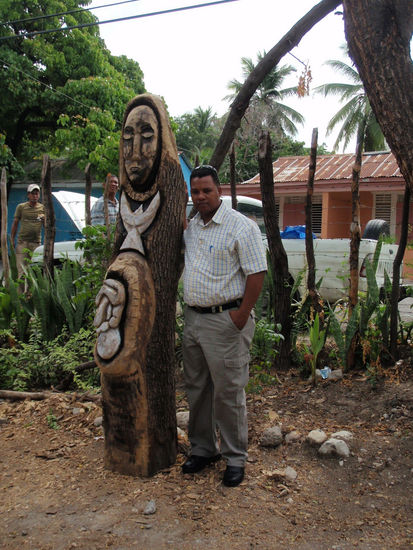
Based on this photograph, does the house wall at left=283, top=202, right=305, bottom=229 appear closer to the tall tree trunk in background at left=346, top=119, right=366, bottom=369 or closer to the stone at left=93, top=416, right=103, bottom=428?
the tall tree trunk in background at left=346, top=119, right=366, bottom=369

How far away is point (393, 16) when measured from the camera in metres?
3.19

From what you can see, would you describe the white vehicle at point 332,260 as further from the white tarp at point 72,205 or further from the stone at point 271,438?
→ the stone at point 271,438

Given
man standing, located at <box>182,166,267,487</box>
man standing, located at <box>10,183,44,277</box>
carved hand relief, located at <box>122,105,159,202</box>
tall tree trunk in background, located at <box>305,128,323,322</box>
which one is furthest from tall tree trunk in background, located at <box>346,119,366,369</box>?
man standing, located at <box>10,183,44,277</box>

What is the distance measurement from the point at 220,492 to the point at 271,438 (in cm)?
69

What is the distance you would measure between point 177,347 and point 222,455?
1.77 meters

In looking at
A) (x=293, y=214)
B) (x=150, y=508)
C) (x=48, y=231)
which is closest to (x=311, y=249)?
(x=150, y=508)

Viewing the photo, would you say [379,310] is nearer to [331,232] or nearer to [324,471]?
[324,471]

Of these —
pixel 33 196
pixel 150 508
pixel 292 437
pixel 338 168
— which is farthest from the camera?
pixel 338 168

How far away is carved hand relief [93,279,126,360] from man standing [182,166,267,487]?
1.28 feet

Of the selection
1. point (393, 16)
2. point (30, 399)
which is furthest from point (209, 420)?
point (393, 16)

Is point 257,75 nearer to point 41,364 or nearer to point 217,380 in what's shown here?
point 217,380

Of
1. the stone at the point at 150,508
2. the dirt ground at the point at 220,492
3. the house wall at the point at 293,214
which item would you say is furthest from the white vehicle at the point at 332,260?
the house wall at the point at 293,214

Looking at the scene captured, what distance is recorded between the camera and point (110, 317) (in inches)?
118

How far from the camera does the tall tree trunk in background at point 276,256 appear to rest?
4.69 metres
